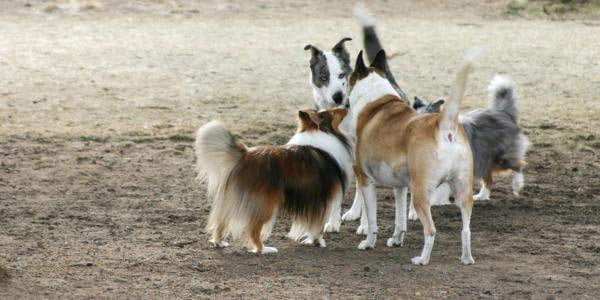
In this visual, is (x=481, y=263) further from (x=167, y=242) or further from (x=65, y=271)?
(x=65, y=271)

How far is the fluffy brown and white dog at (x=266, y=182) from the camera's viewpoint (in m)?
7.09

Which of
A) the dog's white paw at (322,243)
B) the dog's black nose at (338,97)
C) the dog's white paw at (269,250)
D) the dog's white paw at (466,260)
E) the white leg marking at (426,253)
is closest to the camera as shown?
the white leg marking at (426,253)

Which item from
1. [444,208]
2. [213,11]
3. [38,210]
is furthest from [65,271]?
[213,11]

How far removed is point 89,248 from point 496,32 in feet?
41.4

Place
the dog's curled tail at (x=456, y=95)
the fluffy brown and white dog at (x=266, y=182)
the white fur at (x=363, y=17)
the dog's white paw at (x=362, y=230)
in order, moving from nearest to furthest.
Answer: the dog's curled tail at (x=456, y=95), the fluffy brown and white dog at (x=266, y=182), the dog's white paw at (x=362, y=230), the white fur at (x=363, y=17)

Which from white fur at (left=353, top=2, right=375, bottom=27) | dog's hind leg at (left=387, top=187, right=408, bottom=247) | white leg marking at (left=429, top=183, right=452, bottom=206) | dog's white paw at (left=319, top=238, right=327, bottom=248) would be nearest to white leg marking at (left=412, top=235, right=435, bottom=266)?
dog's hind leg at (left=387, top=187, right=408, bottom=247)

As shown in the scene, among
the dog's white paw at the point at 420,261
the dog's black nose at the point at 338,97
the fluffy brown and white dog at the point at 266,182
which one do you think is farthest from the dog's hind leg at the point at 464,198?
the dog's black nose at the point at 338,97

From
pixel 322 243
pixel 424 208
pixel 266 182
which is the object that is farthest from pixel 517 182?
pixel 266 182

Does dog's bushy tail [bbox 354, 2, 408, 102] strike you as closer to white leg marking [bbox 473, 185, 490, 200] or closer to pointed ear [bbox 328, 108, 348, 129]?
white leg marking [bbox 473, 185, 490, 200]

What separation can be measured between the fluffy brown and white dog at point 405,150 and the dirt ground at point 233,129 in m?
0.29

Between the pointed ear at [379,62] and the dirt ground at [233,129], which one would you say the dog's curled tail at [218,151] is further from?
the pointed ear at [379,62]

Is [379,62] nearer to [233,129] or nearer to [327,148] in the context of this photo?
[327,148]

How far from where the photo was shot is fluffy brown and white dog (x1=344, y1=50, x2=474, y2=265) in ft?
21.3

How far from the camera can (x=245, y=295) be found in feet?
20.3
